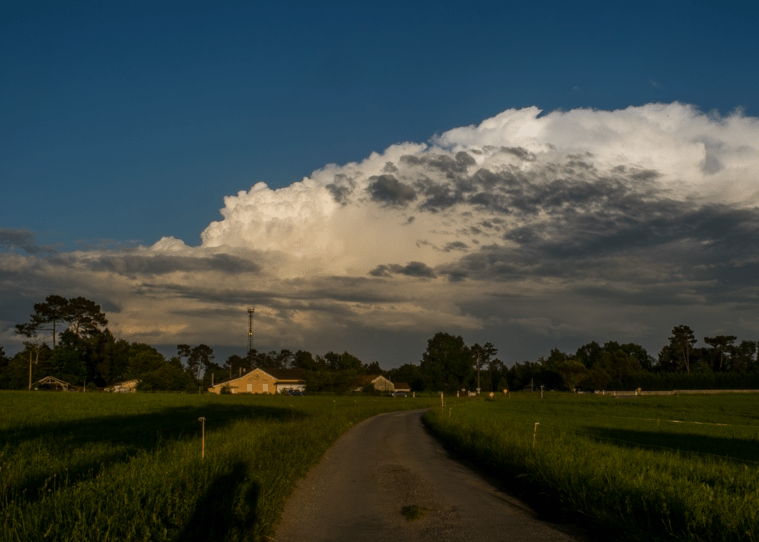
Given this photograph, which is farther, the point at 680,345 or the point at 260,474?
the point at 680,345

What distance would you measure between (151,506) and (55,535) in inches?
52.2

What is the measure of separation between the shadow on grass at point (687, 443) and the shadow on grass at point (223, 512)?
14.7 m

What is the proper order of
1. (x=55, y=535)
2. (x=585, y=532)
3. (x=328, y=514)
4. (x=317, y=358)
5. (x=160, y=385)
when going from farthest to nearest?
1. (x=317, y=358)
2. (x=160, y=385)
3. (x=328, y=514)
4. (x=585, y=532)
5. (x=55, y=535)

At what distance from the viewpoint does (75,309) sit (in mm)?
117375

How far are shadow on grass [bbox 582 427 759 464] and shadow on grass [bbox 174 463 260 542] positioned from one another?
14.7 meters

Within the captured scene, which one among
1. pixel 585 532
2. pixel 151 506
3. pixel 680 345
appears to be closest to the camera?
pixel 151 506

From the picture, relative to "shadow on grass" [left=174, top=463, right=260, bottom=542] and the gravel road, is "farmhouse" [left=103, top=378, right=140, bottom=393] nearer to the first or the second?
the gravel road

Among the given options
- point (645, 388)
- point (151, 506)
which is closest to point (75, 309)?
point (645, 388)

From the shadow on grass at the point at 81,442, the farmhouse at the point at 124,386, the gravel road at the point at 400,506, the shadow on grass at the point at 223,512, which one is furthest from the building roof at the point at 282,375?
the shadow on grass at the point at 223,512

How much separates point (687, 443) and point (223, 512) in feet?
73.0

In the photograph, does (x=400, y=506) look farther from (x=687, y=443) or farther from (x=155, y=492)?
(x=687, y=443)

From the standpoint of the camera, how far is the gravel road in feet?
26.7

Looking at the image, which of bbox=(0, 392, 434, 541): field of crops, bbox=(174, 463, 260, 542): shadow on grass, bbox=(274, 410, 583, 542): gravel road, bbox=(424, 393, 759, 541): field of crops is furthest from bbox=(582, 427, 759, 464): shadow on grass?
bbox=(174, 463, 260, 542): shadow on grass

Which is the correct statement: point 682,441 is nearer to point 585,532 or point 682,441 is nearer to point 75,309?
point 585,532
